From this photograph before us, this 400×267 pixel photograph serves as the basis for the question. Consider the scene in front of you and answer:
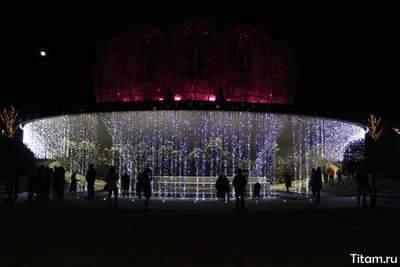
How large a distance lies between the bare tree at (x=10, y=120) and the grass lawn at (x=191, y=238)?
43340 millimetres

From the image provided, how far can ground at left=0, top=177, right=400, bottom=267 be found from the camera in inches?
262

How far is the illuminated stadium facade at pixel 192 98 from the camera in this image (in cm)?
2405

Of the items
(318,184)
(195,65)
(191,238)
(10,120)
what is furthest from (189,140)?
(10,120)

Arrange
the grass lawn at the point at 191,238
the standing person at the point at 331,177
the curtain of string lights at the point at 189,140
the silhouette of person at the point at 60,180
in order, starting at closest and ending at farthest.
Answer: the grass lawn at the point at 191,238, the silhouette of person at the point at 60,180, the curtain of string lights at the point at 189,140, the standing person at the point at 331,177

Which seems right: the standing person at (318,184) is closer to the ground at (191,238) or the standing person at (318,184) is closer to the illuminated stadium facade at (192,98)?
the ground at (191,238)

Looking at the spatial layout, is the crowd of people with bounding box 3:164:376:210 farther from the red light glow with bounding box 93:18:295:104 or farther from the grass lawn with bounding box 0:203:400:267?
the red light glow with bounding box 93:18:295:104

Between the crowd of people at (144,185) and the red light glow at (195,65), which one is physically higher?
the red light glow at (195,65)

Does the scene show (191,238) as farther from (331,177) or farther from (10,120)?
(10,120)

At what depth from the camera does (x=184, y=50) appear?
24.1m

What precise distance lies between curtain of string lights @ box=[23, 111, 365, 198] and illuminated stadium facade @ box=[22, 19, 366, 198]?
A: 0.06 meters

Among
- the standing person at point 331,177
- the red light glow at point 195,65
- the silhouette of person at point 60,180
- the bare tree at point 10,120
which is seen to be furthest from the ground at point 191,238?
the bare tree at point 10,120

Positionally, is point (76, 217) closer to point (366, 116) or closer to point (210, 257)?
point (210, 257)

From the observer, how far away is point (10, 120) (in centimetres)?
5347

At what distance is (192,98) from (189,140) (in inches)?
96.4
